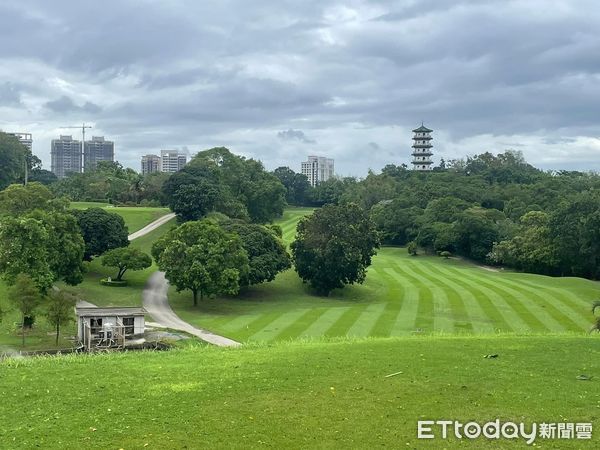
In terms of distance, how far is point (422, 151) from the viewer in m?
185

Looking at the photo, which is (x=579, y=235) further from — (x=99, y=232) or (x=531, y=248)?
(x=99, y=232)

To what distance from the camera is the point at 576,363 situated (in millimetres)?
18812

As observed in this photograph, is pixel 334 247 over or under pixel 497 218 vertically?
under

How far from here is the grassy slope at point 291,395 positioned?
12844 mm

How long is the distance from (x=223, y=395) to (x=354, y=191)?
127m

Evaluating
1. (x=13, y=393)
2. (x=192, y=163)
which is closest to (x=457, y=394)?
(x=13, y=393)

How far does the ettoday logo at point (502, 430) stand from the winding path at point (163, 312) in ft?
56.7

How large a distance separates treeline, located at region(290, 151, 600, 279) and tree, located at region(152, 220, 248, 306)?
1904 cm

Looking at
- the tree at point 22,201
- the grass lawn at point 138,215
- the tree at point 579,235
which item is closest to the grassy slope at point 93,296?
the grass lawn at point 138,215

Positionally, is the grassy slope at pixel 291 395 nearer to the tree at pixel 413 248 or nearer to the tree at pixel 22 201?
the tree at pixel 22 201

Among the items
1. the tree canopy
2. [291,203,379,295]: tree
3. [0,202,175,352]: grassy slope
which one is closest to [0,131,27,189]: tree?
[0,202,175,352]: grassy slope

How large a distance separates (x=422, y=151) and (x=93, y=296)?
5810 inches

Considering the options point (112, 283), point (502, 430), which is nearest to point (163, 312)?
point (112, 283)

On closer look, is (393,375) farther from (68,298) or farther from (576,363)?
(68,298)
